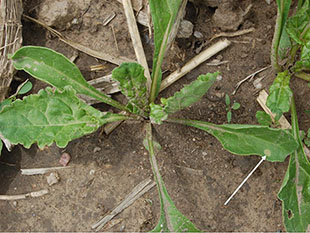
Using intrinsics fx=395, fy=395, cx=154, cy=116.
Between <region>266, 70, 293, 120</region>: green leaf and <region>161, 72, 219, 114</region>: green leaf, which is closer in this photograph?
<region>161, 72, 219, 114</region>: green leaf

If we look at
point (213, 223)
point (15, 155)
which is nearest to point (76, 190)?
point (15, 155)

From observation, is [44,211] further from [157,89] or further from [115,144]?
[157,89]

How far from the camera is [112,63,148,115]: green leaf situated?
6.88ft

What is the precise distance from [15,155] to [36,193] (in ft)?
0.93

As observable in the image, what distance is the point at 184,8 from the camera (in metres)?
2.40

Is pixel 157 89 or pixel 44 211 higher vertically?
pixel 157 89

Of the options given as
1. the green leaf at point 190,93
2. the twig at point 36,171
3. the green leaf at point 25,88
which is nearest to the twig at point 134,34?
the green leaf at point 190,93

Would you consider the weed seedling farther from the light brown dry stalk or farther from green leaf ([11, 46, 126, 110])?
the light brown dry stalk

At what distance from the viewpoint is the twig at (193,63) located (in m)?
2.51

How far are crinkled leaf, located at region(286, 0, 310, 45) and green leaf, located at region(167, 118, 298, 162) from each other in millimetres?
538

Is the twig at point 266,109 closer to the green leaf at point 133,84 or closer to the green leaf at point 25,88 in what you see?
the green leaf at point 133,84

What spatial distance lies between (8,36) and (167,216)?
4.75ft

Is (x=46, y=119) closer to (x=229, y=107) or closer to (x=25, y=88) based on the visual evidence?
(x=25, y=88)

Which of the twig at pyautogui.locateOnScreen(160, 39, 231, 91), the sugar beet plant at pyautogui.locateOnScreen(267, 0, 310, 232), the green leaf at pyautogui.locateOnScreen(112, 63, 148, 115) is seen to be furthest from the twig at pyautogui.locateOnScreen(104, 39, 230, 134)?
the sugar beet plant at pyautogui.locateOnScreen(267, 0, 310, 232)
